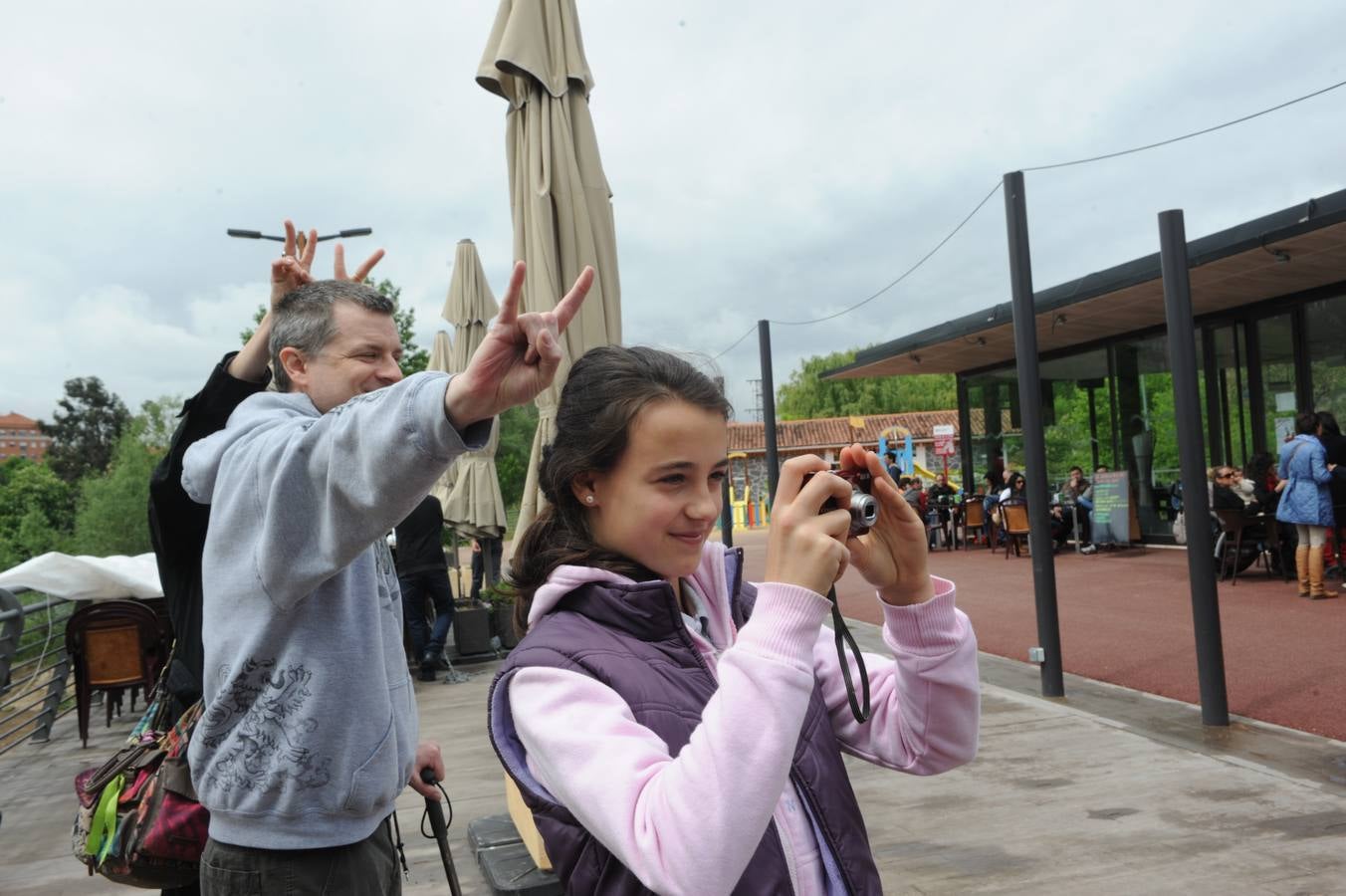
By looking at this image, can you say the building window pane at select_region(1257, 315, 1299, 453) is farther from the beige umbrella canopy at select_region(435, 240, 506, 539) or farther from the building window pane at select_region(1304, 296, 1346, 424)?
the beige umbrella canopy at select_region(435, 240, 506, 539)

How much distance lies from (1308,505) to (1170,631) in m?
2.12

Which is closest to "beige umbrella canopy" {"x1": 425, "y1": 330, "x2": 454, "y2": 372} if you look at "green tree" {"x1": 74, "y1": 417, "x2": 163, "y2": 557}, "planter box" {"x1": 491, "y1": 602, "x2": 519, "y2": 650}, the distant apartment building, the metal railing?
"planter box" {"x1": 491, "y1": 602, "x2": 519, "y2": 650}

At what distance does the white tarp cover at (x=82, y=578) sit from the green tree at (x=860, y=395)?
200ft

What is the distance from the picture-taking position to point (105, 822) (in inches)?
76.0

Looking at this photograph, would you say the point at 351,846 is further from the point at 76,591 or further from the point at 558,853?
the point at 76,591

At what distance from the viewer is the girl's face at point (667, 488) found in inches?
52.6

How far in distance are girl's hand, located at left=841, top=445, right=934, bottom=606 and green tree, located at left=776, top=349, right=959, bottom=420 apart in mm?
65568

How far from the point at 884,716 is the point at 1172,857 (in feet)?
8.80

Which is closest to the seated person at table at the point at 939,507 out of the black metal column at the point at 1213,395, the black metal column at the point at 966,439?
the black metal column at the point at 966,439

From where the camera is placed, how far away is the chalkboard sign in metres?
14.7

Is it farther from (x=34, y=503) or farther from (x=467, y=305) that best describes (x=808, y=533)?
(x=34, y=503)

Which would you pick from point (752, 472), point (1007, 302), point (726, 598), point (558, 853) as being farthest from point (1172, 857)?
point (752, 472)

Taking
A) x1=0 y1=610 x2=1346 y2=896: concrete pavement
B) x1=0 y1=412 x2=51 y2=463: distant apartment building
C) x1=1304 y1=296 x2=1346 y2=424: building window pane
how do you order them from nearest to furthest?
1. x1=0 y1=610 x2=1346 y2=896: concrete pavement
2. x1=1304 y1=296 x2=1346 y2=424: building window pane
3. x1=0 y1=412 x2=51 y2=463: distant apartment building

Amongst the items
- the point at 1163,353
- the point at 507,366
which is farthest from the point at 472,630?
the point at 1163,353
